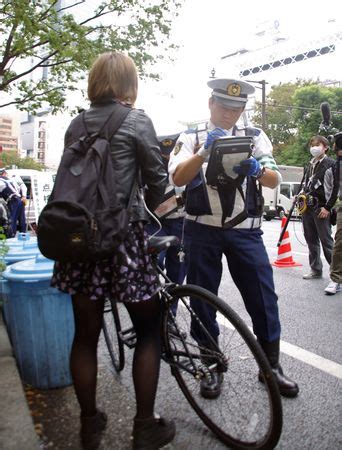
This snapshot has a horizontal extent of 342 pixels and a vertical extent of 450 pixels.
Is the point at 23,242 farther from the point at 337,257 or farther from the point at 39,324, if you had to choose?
the point at 337,257

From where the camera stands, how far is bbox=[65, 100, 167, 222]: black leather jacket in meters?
1.87

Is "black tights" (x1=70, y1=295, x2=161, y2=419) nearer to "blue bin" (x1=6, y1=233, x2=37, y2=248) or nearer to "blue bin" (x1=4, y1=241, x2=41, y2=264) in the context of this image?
"blue bin" (x1=4, y1=241, x2=41, y2=264)

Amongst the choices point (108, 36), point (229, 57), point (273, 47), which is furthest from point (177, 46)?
point (229, 57)

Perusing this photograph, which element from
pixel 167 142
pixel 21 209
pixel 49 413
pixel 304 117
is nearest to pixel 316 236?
pixel 167 142

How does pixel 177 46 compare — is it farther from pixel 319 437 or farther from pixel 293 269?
pixel 319 437

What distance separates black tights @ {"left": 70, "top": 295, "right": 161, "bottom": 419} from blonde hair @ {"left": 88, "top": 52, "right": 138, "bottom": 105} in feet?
2.95

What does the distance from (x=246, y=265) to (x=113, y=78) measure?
1259 millimetres

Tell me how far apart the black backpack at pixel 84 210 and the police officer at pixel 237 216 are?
2.49 ft

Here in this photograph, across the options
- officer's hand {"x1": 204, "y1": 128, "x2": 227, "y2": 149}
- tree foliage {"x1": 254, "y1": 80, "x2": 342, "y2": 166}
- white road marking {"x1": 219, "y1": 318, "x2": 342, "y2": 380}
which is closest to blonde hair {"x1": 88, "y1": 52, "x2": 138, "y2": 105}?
officer's hand {"x1": 204, "y1": 128, "x2": 227, "y2": 149}

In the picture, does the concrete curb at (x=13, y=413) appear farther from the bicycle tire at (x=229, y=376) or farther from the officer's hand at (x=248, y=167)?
the officer's hand at (x=248, y=167)

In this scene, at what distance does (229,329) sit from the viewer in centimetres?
221

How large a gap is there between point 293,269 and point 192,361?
4.96 m

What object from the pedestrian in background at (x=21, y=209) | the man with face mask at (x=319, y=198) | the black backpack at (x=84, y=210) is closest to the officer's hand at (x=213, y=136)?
the black backpack at (x=84, y=210)

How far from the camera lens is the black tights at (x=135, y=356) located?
199 cm
